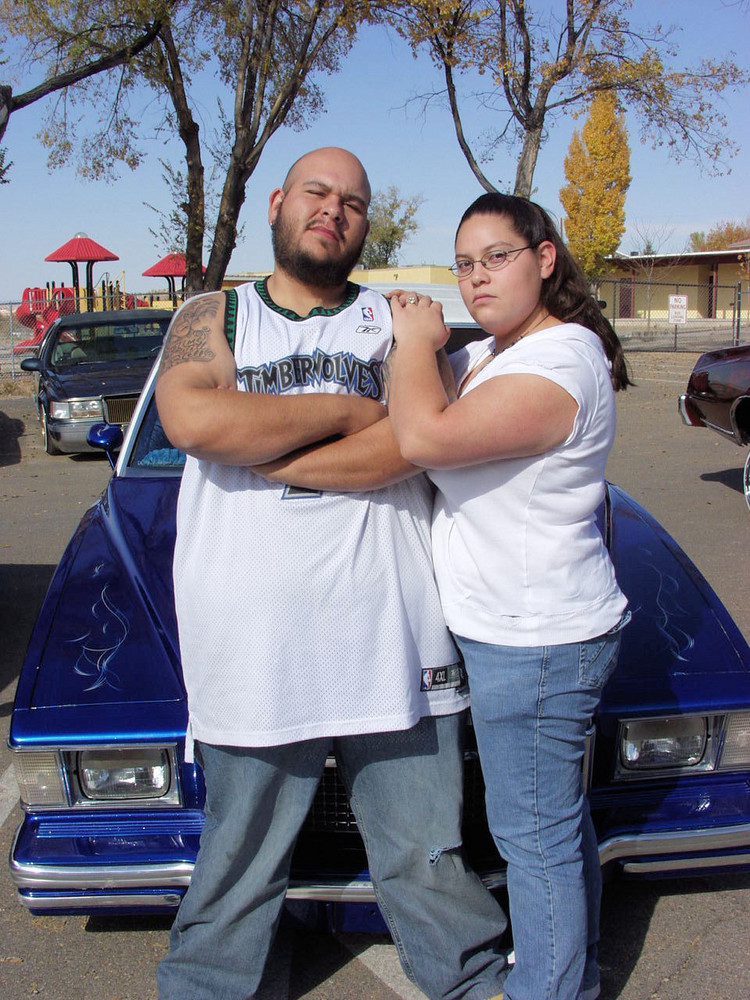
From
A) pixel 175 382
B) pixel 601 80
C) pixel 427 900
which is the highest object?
pixel 601 80

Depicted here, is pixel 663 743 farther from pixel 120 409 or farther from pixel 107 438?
pixel 120 409

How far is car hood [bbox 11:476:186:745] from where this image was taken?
2.28m

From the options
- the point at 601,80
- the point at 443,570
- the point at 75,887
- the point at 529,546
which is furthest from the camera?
the point at 601,80

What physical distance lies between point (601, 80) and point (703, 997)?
15.4m

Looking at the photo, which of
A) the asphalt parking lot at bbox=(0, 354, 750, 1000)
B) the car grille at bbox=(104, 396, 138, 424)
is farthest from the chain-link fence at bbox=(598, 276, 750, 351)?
the asphalt parking lot at bbox=(0, 354, 750, 1000)

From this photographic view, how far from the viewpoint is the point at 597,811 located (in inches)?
95.2

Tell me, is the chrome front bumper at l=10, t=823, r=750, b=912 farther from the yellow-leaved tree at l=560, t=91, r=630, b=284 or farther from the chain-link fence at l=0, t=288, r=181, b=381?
the yellow-leaved tree at l=560, t=91, r=630, b=284

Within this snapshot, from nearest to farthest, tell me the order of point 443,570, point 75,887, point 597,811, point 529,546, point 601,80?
point 529,546
point 443,570
point 75,887
point 597,811
point 601,80

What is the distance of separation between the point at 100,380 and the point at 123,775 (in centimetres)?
941

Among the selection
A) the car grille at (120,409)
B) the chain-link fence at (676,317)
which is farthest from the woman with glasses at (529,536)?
the chain-link fence at (676,317)

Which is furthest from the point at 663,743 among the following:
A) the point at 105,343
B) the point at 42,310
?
the point at 42,310

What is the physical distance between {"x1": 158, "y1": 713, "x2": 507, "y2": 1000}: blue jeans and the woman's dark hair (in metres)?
0.93

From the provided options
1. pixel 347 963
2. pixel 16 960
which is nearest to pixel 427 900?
pixel 347 963

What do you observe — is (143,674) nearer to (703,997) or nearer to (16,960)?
(16,960)
